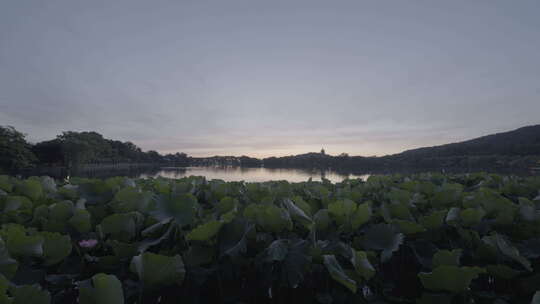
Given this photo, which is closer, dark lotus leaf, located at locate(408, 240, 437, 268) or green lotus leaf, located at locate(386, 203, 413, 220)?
dark lotus leaf, located at locate(408, 240, 437, 268)

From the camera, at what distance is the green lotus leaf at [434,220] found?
1.43m

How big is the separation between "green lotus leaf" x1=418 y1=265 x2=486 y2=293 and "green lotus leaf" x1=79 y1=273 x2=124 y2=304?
3.35ft

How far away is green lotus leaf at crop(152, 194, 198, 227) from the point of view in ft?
4.37

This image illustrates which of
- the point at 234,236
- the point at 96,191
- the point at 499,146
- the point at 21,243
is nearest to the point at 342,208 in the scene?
the point at 234,236

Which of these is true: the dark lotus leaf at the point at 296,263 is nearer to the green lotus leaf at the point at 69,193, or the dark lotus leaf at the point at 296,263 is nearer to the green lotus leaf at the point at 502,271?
the green lotus leaf at the point at 502,271

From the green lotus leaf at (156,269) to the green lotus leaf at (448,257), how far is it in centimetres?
100

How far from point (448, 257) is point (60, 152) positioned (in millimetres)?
85903

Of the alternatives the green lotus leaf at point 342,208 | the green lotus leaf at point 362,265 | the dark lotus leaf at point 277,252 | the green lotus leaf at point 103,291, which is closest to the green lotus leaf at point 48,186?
the green lotus leaf at point 103,291

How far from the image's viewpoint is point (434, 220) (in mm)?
1446

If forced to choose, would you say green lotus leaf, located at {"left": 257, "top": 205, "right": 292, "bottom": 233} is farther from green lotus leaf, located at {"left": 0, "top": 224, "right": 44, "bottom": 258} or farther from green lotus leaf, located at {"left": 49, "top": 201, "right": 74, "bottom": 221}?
green lotus leaf, located at {"left": 49, "top": 201, "right": 74, "bottom": 221}

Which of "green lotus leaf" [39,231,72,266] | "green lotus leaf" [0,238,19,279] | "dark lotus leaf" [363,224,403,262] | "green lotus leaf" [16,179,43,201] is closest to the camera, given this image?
"green lotus leaf" [0,238,19,279]

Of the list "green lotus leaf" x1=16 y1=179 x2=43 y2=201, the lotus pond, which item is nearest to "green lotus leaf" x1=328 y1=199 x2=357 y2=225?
the lotus pond

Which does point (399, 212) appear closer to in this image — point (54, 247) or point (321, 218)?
point (321, 218)

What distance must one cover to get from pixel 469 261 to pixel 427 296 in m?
0.54
